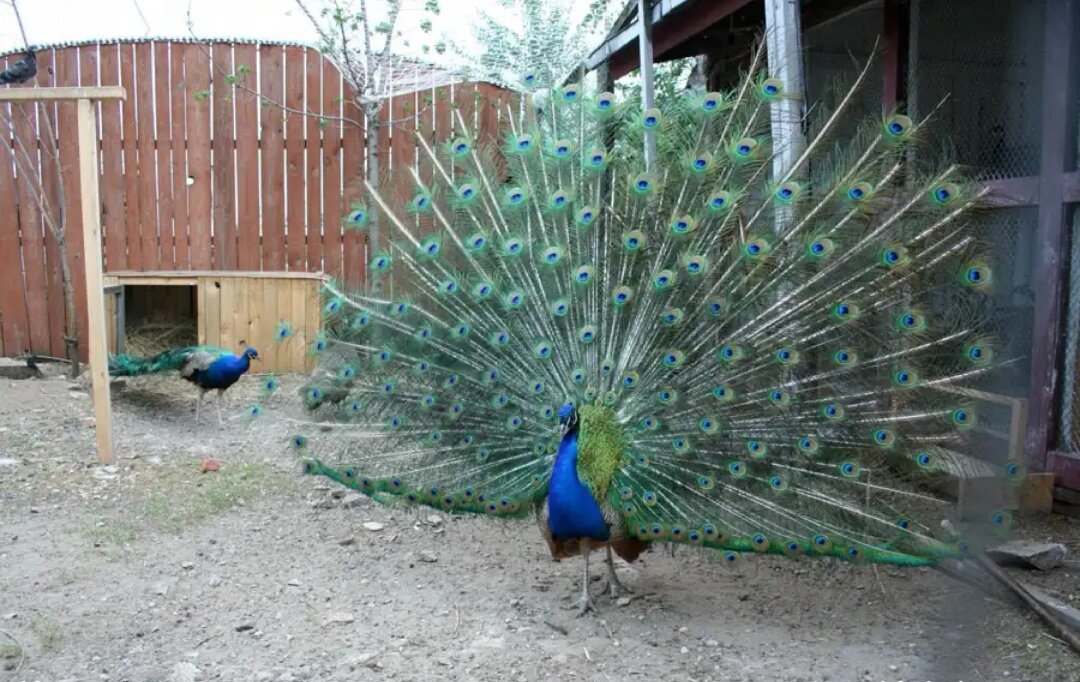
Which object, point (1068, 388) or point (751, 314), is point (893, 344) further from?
point (1068, 388)

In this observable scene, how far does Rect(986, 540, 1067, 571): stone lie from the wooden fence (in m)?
7.11

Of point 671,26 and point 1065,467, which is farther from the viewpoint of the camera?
point 671,26

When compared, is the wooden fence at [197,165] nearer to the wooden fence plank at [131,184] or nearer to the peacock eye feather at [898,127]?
the wooden fence plank at [131,184]

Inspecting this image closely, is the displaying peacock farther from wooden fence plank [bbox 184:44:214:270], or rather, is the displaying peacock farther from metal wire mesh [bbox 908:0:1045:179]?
wooden fence plank [bbox 184:44:214:270]

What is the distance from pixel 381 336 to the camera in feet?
16.0

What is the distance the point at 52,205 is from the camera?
10016 mm

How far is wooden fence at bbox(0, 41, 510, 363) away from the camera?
1003 centimetres

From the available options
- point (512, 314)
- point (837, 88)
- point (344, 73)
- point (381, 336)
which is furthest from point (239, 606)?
point (344, 73)

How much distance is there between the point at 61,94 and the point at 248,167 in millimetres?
4123

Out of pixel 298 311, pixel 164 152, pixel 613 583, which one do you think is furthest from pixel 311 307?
pixel 613 583

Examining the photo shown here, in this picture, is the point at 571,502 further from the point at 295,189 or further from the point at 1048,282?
the point at 295,189

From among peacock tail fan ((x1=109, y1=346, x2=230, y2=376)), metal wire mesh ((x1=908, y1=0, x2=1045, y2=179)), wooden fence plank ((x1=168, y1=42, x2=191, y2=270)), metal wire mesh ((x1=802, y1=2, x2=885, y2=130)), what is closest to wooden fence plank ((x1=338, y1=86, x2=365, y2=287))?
wooden fence plank ((x1=168, y1=42, x2=191, y2=270))

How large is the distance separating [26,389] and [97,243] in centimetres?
298

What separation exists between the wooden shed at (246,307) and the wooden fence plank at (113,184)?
1.85ft
